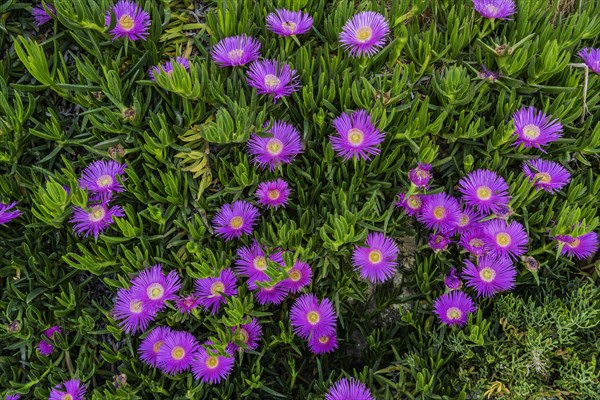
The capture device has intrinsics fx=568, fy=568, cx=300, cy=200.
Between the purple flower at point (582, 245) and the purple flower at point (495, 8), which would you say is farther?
the purple flower at point (495, 8)

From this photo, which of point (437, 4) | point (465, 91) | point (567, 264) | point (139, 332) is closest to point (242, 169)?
point (139, 332)

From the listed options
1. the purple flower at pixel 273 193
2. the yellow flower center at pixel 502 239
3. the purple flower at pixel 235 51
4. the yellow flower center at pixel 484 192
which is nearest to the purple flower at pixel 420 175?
the yellow flower center at pixel 484 192

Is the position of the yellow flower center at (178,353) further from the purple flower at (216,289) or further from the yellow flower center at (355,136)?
the yellow flower center at (355,136)

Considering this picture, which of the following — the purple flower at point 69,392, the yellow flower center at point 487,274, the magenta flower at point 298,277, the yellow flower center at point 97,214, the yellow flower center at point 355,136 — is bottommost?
the purple flower at point 69,392

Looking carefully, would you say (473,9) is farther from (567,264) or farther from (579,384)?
(579,384)

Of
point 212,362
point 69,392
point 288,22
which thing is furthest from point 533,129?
point 69,392

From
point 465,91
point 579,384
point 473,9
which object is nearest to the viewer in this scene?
point 579,384

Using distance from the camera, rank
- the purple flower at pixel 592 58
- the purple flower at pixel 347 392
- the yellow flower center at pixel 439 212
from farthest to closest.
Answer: the purple flower at pixel 592 58, the yellow flower center at pixel 439 212, the purple flower at pixel 347 392


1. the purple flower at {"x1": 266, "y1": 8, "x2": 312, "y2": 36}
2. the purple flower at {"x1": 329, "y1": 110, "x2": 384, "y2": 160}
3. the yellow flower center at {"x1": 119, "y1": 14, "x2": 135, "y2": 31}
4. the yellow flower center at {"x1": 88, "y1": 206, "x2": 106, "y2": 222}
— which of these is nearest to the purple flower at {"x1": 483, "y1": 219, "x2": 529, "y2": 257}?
the purple flower at {"x1": 329, "y1": 110, "x2": 384, "y2": 160}
